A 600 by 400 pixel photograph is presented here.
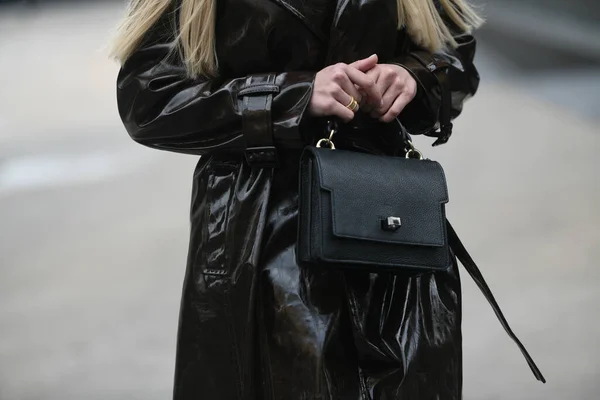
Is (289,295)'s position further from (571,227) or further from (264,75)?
(571,227)

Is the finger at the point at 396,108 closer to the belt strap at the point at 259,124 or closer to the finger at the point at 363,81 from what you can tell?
the finger at the point at 363,81

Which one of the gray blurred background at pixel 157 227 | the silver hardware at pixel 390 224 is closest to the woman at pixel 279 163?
the silver hardware at pixel 390 224

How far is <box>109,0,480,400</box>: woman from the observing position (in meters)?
1.34

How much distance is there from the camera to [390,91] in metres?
1.40

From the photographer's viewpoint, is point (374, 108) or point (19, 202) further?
point (19, 202)

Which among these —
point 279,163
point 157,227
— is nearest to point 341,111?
point 279,163

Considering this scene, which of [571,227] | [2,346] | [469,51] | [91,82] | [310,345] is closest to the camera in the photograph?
[310,345]

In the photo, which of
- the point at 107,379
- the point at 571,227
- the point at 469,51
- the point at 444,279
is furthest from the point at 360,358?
the point at 571,227

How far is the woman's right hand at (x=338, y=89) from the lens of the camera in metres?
1.33

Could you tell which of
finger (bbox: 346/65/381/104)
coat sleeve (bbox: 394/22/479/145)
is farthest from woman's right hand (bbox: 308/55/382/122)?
coat sleeve (bbox: 394/22/479/145)

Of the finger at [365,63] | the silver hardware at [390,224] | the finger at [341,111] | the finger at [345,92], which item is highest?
the finger at [365,63]

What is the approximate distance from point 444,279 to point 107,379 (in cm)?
210

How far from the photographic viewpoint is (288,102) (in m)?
1.35

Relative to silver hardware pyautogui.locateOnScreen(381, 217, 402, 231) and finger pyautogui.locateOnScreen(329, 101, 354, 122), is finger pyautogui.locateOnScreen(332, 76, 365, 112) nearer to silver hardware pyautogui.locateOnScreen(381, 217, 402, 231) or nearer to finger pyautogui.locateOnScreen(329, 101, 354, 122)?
finger pyautogui.locateOnScreen(329, 101, 354, 122)
